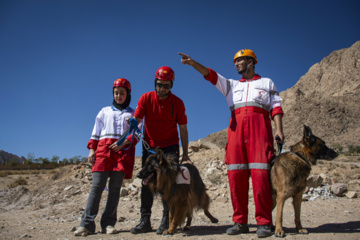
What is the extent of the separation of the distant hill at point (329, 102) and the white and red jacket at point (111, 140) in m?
45.0

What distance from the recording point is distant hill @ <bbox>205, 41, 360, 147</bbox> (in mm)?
51781

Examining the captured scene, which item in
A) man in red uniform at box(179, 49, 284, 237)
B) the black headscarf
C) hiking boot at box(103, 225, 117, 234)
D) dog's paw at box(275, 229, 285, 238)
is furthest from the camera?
the black headscarf

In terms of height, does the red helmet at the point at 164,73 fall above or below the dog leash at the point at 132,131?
above

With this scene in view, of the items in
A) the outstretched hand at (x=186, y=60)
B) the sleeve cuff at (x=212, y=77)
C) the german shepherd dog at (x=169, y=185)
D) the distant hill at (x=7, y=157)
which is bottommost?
the german shepherd dog at (x=169, y=185)

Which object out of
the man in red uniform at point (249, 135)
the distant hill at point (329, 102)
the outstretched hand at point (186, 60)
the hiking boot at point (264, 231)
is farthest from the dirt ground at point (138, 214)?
the distant hill at point (329, 102)

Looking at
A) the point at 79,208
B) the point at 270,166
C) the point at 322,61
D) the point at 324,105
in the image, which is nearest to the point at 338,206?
the point at 270,166

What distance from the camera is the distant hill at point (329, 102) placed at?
5178 centimetres

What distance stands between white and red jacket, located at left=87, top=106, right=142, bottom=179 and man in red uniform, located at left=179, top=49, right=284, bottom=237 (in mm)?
1787

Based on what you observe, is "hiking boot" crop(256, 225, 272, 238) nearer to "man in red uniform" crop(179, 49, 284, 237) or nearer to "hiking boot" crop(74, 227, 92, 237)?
"man in red uniform" crop(179, 49, 284, 237)

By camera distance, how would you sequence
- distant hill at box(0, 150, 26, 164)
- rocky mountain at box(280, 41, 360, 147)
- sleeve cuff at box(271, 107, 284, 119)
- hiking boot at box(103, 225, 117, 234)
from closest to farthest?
sleeve cuff at box(271, 107, 284, 119) < hiking boot at box(103, 225, 117, 234) < rocky mountain at box(280, 41, 360, 147) < distant hill at box(0, 150, 26, 164)

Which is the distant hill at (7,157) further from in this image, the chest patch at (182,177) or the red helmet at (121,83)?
the chest patch at (182,177)

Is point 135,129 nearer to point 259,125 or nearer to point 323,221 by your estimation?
point 259,125

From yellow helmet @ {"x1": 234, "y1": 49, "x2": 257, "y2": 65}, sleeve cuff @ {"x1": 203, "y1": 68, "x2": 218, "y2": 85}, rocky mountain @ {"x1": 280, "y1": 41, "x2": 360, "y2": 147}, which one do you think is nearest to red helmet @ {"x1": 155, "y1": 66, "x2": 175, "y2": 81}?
sleeve cuff @ {"x1": 203, "y1": 68, "x2": 218, "y2": 85}

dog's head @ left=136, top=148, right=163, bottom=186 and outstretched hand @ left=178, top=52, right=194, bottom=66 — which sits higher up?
outstretched hand @ left=178, top=52, right=194, bottom=66
